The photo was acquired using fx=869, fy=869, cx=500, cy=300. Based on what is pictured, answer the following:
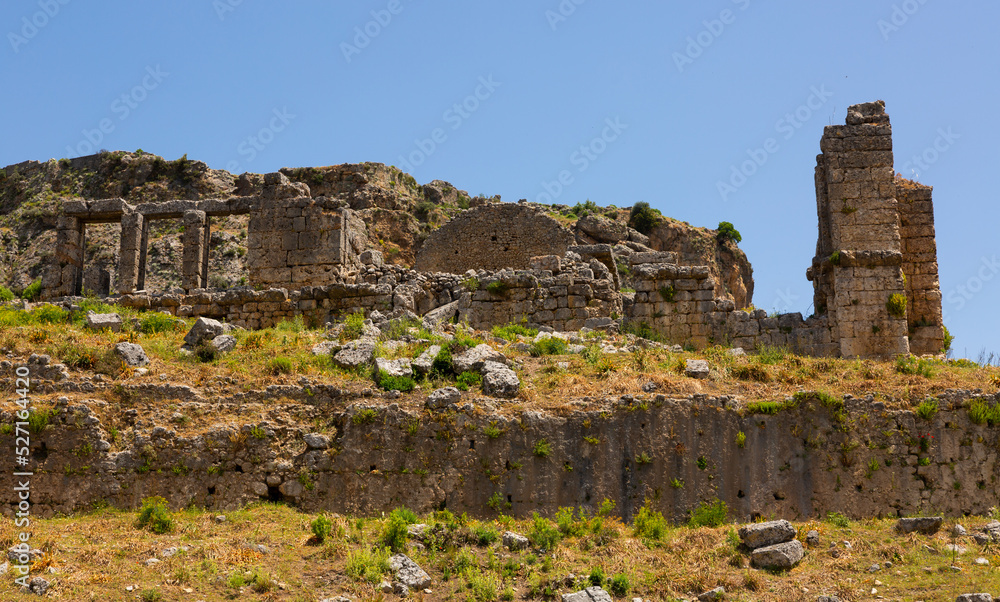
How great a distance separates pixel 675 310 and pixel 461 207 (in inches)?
1045

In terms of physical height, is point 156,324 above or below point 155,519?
above

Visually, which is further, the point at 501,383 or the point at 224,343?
the point at 224,343

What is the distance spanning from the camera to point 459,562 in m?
9.05

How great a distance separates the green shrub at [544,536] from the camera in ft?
31.0

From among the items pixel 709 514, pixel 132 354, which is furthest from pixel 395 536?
pixel 132 354

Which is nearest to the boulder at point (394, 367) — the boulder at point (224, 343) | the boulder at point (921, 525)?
the boulder at point (224, 343)

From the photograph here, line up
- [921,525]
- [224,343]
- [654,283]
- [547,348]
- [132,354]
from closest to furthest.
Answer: [921,525] < [132,354] < [224,343] < [547,348] < [654,283]

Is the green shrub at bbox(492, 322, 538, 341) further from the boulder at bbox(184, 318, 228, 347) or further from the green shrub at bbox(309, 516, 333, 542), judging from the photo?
the green shrub at bbox(309, 516, 333, 542)

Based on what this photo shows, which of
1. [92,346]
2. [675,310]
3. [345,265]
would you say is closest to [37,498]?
[92,346]

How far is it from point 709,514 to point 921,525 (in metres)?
2.33

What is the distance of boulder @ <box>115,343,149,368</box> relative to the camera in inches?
456

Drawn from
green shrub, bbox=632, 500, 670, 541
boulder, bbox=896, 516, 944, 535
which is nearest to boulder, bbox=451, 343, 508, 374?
green shrub, bbox=632, 500, 670, 541

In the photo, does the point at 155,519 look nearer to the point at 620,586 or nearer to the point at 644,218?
the point at 620,586

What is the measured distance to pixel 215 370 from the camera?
461 inches
